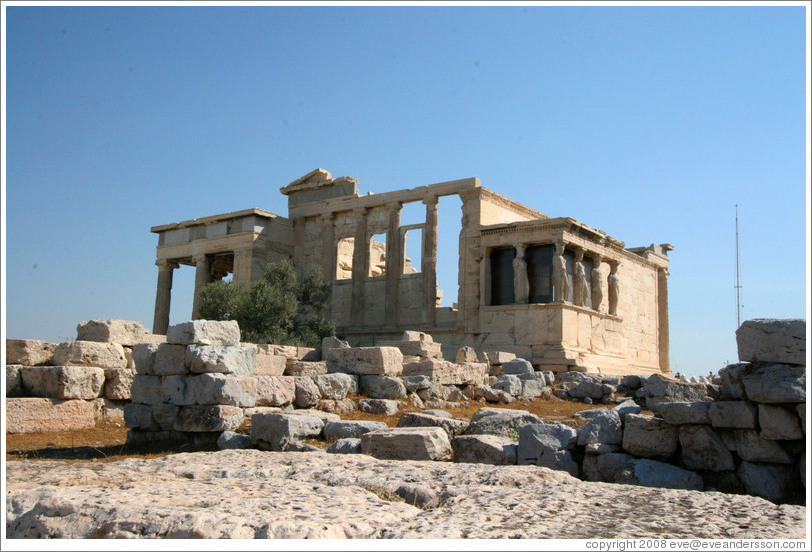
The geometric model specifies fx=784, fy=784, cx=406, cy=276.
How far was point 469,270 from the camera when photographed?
2277 centimetres

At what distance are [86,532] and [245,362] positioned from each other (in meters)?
6.21

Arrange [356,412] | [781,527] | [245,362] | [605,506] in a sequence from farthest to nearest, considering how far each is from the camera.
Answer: [356,412] < [245,362] < [605,506] < [781,527]

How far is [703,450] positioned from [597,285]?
54.8 feet

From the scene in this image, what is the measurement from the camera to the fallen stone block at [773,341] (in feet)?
21.0

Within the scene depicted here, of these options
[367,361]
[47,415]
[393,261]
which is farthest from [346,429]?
[393,261]

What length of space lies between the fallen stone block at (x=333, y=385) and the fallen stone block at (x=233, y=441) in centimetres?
299

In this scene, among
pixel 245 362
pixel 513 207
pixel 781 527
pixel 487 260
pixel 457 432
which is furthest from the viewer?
pixel 513 207

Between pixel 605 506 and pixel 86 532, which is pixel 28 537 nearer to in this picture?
pixel 86 532

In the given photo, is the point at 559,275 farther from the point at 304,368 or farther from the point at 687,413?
the point at 687,413

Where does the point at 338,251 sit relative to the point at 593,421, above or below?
above

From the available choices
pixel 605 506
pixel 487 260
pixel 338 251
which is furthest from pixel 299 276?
pixel 605 506

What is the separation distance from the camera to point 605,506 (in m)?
4.45

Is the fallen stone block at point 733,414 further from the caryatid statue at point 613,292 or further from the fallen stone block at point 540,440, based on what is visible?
the caryatid statue at point 613,292

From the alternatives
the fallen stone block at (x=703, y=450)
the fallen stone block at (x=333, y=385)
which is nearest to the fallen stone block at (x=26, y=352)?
the fallen stone block at (x=333, y=385)
